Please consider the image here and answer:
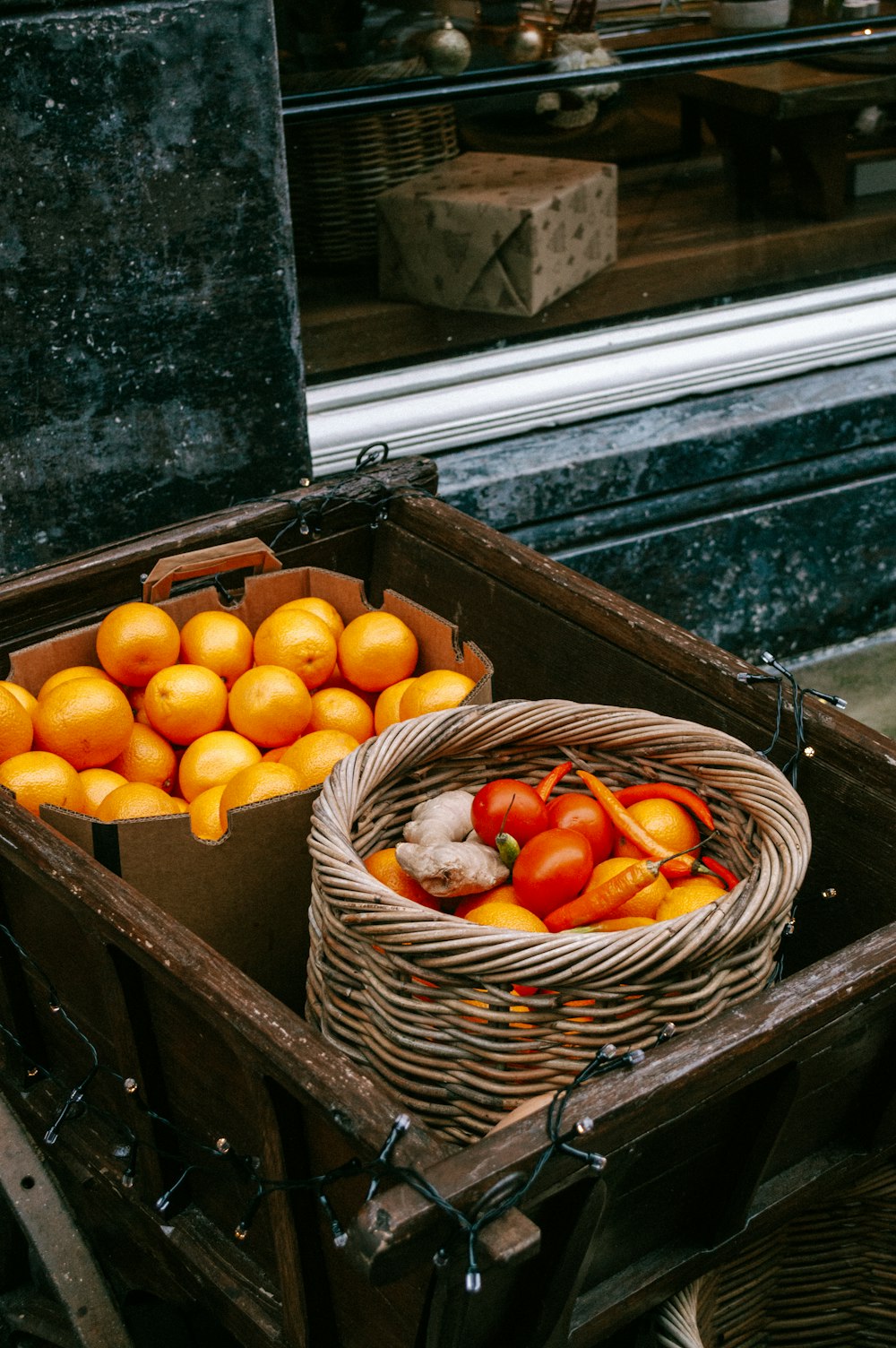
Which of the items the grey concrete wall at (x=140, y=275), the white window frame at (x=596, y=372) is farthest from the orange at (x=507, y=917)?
the white window frame at (x=596, y=372)

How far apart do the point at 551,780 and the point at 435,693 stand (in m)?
0.34

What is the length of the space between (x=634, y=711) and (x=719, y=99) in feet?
8.12

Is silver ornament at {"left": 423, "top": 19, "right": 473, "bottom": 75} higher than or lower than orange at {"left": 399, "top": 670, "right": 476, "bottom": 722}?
higher

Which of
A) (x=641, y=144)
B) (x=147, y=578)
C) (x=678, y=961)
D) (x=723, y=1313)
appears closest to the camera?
(x=678, y=961)

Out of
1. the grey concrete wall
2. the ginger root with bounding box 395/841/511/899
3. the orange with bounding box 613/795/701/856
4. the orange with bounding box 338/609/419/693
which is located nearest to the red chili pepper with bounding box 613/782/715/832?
the orange with bounding box 613/795/701/856

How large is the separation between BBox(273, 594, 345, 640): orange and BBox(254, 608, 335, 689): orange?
0.12 ft

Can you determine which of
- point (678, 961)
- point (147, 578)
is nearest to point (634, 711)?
point (678, 961)

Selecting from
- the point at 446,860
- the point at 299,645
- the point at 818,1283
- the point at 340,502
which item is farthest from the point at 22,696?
the point at 818,1283

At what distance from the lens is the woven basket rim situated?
4.02ft

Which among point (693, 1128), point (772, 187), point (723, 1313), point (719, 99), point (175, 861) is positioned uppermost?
point (719, 99)

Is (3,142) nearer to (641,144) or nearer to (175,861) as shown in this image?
(175,861)

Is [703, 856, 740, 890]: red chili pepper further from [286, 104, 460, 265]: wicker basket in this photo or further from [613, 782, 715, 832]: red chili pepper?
[286, 104, 460, 265]: wicker basket

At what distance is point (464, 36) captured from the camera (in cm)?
298

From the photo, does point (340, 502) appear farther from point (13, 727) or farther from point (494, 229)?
point (494, 229)
